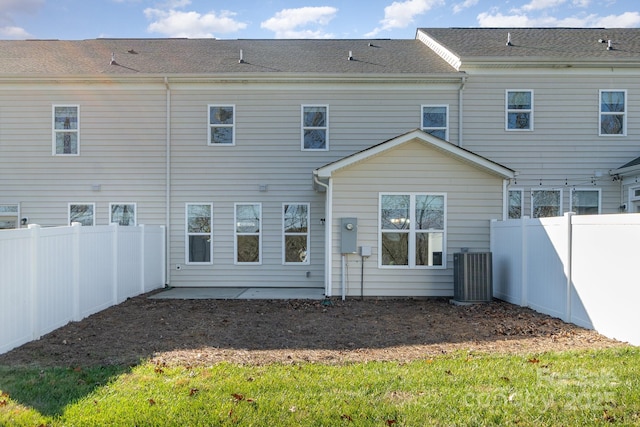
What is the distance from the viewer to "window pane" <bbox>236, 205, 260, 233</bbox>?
1202cm

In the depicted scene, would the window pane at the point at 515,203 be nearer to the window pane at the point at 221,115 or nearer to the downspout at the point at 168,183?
the window pane at the point at 221,115

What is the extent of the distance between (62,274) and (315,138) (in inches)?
283

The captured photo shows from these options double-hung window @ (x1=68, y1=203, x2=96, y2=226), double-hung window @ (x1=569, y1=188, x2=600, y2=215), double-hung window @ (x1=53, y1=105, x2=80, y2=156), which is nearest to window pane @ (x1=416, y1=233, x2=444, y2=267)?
double-hung window @ (x1=569, y1=188, x2=600, y2=215)

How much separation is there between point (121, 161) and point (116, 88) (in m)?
2.03

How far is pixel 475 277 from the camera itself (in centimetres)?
896

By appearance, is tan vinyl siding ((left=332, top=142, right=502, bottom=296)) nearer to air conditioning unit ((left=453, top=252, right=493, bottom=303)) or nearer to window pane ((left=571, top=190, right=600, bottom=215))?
air conditioning unit ((left=453, top=252, right=493, bottom=303))

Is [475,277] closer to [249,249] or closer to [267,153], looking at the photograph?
[249,249]

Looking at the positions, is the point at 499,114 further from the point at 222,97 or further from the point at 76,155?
the point at 76,155

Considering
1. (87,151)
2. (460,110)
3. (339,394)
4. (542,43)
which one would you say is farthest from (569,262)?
(87,151)

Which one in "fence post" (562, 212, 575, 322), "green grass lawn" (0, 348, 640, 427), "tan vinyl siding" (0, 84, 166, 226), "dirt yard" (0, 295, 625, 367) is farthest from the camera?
"tan vinyl siding" (0, 84, 166, 226)

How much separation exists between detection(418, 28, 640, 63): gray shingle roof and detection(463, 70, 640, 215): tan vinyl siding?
18.7 inches

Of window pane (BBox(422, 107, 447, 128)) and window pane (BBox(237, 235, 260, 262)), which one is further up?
window pane (BBox(422, 107, 447, 128))

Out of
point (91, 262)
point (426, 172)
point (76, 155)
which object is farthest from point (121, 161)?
point (426, 172)

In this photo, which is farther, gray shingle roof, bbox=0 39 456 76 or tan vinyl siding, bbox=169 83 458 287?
gray shingle roof, bbox=0 39 456 76
